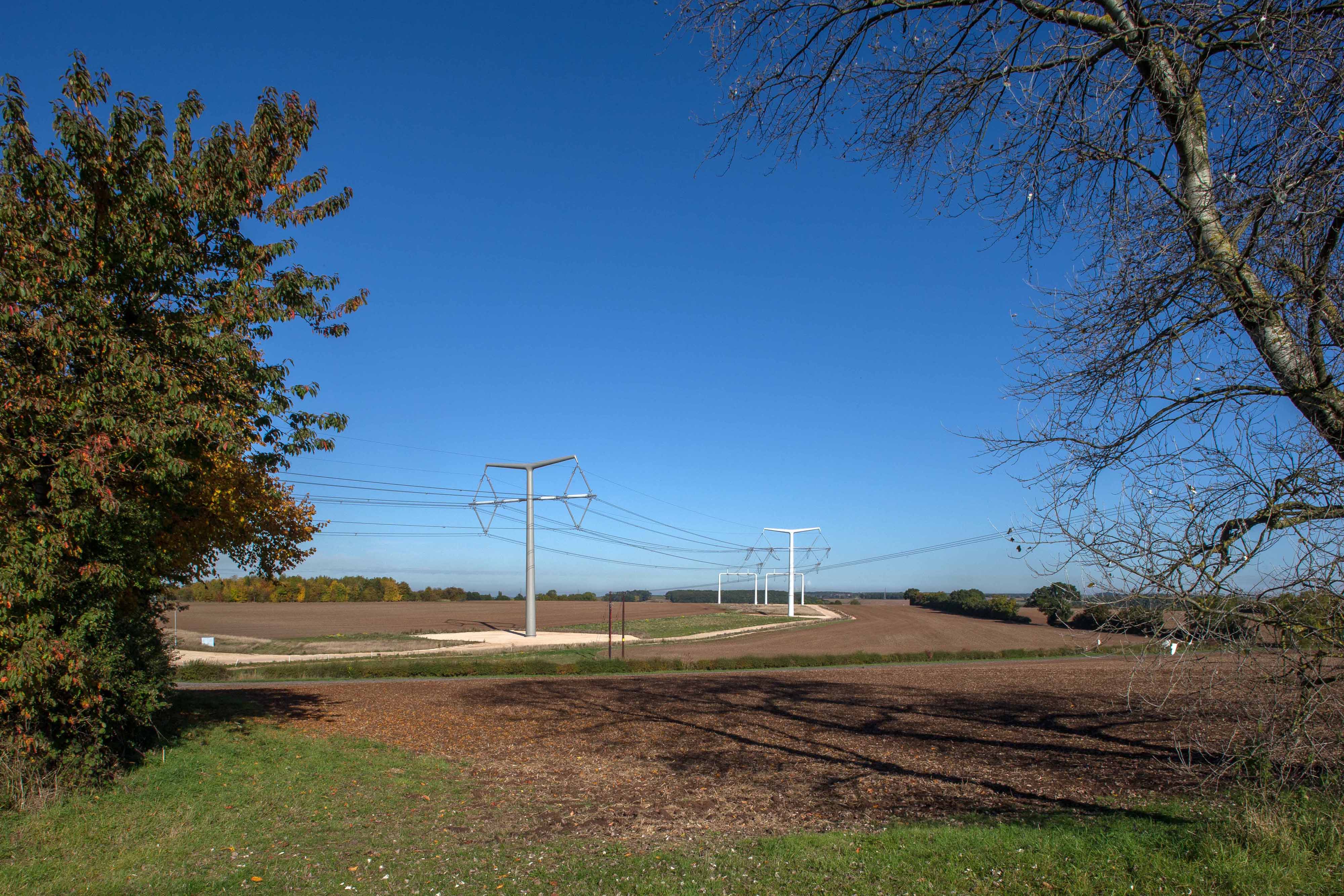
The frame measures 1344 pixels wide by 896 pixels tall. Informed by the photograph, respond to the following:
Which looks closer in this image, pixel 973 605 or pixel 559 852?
pixel 559 852

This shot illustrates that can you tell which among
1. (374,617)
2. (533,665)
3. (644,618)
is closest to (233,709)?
(533,665)

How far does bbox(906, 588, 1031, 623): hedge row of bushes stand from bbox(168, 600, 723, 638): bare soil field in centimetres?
2571

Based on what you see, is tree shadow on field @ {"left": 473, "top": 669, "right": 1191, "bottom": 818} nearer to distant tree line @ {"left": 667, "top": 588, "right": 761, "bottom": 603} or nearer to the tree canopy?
the tree canopy

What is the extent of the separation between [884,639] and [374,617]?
36097 millimetres

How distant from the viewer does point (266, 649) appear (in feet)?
119

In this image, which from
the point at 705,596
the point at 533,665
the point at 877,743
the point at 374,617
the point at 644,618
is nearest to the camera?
the point at 877,743

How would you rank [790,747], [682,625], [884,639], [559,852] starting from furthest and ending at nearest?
[682,625] < [884,639] < [790,747] < [559,852]

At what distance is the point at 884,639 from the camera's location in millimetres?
46219

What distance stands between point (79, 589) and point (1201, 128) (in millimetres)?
11859

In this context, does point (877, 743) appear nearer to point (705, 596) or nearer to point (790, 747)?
point (790, 747)

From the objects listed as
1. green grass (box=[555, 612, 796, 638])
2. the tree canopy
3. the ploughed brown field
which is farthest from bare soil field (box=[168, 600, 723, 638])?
the tree canopy

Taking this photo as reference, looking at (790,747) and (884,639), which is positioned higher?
(790,747)

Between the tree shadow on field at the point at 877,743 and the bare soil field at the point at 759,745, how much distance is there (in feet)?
0.16

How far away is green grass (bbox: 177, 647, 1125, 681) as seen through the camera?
84.2 feet
